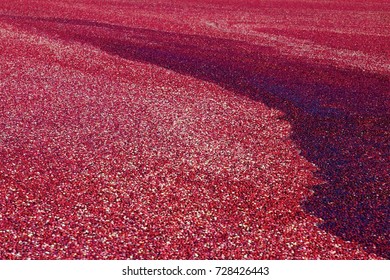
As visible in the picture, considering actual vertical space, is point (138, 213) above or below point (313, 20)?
below

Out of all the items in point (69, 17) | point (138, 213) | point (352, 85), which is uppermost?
point (69, 17)

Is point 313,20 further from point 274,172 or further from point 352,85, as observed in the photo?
point 274,172

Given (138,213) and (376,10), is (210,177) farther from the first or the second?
A: (376,10)

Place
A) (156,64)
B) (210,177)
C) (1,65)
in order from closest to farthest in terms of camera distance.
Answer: (210,177) → (1,65) → (156,64)

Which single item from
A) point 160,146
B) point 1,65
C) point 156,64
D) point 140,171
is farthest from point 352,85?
point 1,65

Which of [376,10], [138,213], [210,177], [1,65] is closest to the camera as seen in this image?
[138,213]

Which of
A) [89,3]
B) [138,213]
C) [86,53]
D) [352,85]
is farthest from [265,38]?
[138,213]

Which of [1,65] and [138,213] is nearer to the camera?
[138,213]
